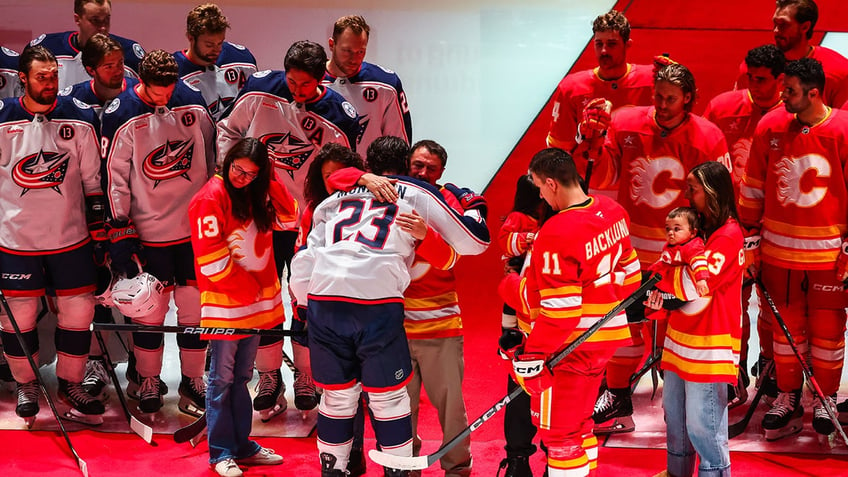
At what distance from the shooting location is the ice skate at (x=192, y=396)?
445 centimetres

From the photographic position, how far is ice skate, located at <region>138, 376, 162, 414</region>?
4.43 meters

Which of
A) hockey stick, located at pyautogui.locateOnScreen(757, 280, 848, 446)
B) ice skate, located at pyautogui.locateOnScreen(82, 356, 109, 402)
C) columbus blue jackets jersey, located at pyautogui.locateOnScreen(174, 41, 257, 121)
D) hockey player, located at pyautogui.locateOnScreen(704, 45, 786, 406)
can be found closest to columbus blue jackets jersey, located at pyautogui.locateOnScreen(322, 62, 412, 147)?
columbus blue jackets jersey, located at pyautogui.locateOnScreen(174, 41, 257, 121)

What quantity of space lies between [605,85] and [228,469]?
2363 millimetres

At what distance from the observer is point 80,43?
479cm

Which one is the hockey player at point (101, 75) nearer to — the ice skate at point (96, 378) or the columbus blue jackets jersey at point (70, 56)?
the columbus blue jackets jersey at point (70, 56)

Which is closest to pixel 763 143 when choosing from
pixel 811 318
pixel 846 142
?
pixel 846 142

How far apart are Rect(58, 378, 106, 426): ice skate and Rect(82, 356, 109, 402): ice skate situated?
9 centimetres

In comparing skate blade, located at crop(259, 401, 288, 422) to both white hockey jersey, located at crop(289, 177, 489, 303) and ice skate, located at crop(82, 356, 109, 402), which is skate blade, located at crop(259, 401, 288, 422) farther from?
white hockey jersey, located at crop(289, 177, 489, 303)

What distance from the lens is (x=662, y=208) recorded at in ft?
13.6

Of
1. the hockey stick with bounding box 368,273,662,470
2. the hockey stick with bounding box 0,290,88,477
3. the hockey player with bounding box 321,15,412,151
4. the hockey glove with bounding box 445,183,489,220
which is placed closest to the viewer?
the hockey stick with bounding box 368,273,662,470

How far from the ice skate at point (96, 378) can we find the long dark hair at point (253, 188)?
141cm

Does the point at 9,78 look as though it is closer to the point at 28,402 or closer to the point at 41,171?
the point at 41,171

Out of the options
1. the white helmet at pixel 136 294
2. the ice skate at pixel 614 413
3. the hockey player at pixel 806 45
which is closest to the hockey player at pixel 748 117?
the hockey player at pixel 806 45

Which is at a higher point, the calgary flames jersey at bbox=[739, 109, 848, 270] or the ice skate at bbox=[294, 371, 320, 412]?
the calgary flames jersey at bbox=[739, 109, 848, 270]
